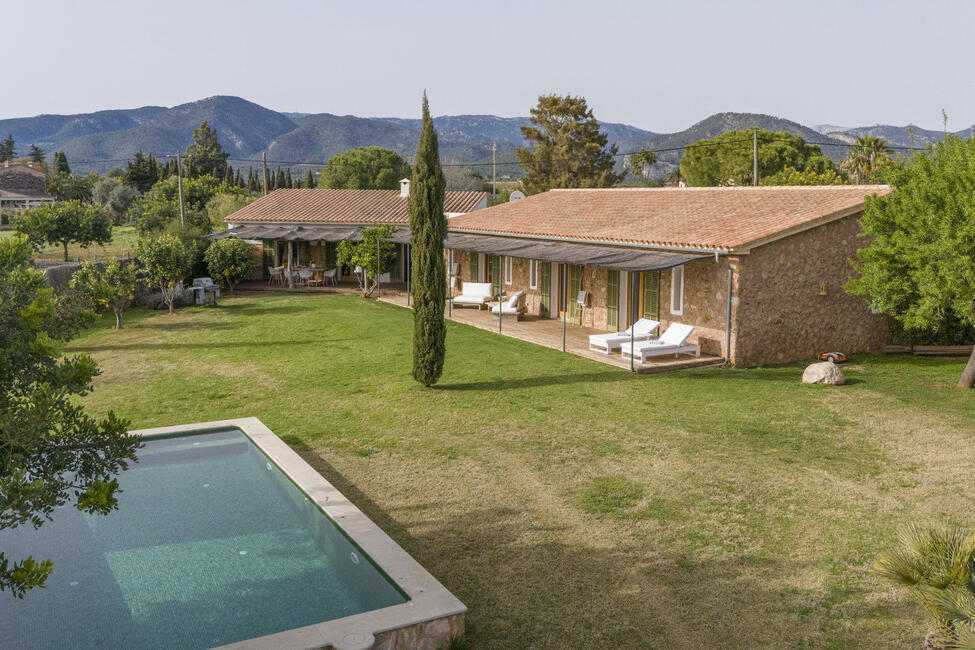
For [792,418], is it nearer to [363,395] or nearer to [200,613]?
[363,395]

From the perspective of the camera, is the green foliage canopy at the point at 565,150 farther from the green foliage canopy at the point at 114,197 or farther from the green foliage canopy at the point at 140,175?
the green foliage canopy at the point at 140,175

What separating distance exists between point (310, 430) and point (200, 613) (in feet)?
18.9

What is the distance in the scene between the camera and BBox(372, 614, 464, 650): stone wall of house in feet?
19.9

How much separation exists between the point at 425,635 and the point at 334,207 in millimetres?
32959

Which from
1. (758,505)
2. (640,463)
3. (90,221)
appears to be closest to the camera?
(758,505)

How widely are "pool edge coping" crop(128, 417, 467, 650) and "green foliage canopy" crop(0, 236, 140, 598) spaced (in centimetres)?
173

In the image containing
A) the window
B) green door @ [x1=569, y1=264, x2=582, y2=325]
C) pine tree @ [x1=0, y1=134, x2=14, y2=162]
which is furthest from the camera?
pine tree @ [x1=0, y1=134, x2=14, y2=162]

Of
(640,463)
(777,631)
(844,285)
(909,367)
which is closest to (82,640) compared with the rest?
(777,631)

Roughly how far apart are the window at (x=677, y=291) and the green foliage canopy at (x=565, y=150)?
169 feet

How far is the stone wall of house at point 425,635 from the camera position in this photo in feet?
19.9

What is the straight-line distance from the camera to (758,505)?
30.8 feet

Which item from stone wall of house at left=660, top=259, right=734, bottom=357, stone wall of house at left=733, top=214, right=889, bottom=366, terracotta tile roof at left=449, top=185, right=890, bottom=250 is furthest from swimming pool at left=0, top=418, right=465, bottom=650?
terracotta tile roof at left=449, top=185, right=890, bottom=250

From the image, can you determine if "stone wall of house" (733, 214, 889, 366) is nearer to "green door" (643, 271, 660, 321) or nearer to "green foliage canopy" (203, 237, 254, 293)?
"green door" (643, 271, 660, 321)

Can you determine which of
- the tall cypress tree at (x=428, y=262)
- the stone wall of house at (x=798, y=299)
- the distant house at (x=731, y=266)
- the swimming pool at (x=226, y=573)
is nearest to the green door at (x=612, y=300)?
the distant house at (x=731, y=266)
